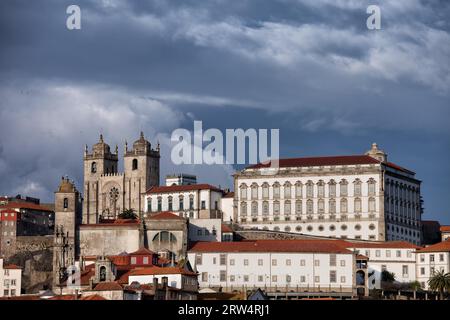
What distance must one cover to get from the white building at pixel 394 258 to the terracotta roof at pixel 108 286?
32045mm

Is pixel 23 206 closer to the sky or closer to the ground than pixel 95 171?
closer to the ground

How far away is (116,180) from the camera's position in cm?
17712

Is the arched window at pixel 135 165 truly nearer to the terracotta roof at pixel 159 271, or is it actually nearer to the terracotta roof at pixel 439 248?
the terracotta roof at pixel 439 248

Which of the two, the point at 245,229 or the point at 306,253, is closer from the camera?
the point at 306,253

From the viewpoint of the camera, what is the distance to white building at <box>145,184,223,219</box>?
532 feet

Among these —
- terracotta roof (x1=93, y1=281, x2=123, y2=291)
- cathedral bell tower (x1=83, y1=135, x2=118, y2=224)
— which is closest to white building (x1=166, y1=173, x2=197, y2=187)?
cathedral bell tower (x1=83, y1=135, x2=118, y2=224)

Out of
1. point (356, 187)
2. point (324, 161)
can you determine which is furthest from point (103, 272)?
point (324, 161)

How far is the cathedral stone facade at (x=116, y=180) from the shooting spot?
573 feet

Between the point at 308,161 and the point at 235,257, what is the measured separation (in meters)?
27.7

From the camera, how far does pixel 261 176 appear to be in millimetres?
160500

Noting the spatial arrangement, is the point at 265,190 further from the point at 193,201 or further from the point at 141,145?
the point at 141,145

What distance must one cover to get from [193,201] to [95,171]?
20.7 m
